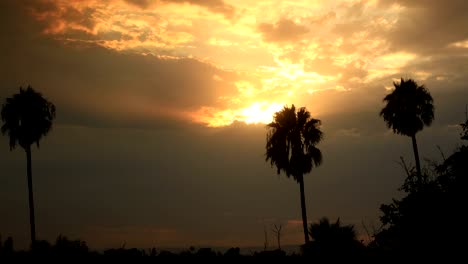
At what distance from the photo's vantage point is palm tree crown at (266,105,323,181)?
46281 millimetres

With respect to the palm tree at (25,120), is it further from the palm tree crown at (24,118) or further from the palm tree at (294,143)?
the palm tree at (294,143)

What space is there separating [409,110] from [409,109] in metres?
0.09

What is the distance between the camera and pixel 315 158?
46.7m

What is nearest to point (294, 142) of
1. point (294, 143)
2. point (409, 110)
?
point (294, 143)

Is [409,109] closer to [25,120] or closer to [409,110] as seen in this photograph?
[409,110]

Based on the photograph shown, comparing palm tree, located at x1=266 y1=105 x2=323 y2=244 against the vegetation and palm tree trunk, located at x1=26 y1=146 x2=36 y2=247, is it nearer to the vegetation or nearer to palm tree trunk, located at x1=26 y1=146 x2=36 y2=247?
the vegetation

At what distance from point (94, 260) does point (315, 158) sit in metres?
27.5

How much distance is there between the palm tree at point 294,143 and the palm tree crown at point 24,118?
19556 mm

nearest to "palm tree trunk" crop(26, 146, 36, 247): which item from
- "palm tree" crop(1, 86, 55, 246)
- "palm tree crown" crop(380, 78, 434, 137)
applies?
"palm tree" crop(1, 86, 55, 246)

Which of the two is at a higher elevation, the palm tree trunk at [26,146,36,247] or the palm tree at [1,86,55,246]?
the palm tree at [1,86,55,246]

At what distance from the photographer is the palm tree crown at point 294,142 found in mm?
46281

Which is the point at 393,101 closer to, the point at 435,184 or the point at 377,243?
the point at 435,184

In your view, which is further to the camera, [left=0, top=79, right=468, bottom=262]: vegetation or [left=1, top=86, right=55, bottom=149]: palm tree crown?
[left=1, top=86, right=55, bottom=149]: palm tree crown

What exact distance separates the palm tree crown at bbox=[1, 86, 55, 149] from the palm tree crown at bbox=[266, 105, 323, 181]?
1958 cm
